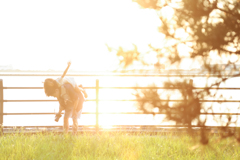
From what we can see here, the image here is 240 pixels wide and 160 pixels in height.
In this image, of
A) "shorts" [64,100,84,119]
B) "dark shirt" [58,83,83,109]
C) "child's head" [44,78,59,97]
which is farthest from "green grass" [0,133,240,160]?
"child's head" [44,78,59,97]

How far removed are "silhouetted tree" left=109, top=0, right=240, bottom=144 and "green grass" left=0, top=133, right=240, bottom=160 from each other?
6.11 ft

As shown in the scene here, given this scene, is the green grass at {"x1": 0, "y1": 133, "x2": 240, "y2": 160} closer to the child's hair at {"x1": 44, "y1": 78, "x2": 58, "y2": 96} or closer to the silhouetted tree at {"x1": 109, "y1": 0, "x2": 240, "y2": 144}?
the child's hair at {"x1": 44, "y1": 78, "x2": 58, "y2": 96}

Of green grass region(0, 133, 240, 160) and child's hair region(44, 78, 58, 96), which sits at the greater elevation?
child's hair region(44, 78, 58, 96)

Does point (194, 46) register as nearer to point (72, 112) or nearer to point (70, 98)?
point (70, 98)

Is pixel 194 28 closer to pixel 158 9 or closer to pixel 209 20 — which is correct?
pixel 209 20

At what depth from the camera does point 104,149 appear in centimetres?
474

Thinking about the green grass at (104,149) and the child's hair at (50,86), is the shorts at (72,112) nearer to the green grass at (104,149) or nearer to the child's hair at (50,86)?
the green grass at (104,149)

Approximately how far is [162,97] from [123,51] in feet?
2.13

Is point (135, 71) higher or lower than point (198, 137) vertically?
higher

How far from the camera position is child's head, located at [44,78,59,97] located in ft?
15.7

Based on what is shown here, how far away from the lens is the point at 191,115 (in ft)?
8.58

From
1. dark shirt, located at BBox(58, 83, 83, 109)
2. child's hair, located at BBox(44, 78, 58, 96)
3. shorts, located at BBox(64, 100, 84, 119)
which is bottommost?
shorts, located at BBox(64, 100, 84, 119)

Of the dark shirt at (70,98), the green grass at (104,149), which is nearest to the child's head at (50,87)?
the dark shirt at (70,98)

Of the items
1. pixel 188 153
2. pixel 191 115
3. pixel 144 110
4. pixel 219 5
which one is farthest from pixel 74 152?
pixel 219 5
